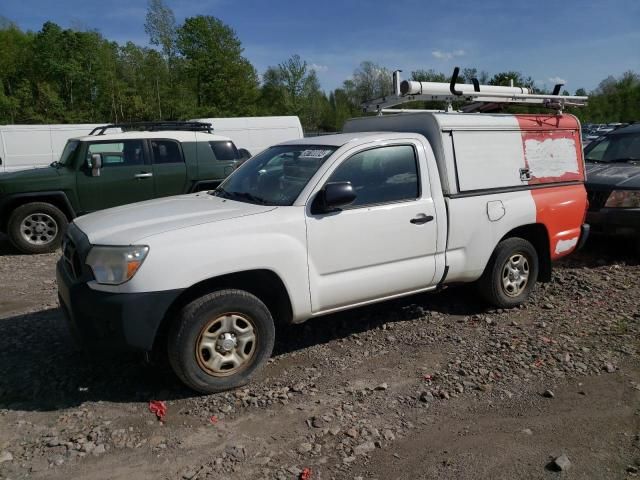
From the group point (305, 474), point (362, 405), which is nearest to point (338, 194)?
point (362, 405)

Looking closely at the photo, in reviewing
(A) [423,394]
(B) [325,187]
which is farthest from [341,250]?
(A) [423,394]

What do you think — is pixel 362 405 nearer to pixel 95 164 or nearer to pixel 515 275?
pixel 515 275

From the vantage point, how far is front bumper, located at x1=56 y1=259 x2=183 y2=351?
3270mm

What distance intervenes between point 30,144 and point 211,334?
14.2 meters

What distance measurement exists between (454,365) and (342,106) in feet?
192

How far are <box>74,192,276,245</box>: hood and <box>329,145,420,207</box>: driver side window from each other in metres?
0.72

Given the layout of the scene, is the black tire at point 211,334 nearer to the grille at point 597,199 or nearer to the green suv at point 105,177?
the grille at point 597,199

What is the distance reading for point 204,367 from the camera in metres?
3.58

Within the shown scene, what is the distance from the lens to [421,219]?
14.4ft

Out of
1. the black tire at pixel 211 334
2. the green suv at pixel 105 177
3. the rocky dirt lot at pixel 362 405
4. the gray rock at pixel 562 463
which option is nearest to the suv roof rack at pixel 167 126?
the green suv at pixel 105 177

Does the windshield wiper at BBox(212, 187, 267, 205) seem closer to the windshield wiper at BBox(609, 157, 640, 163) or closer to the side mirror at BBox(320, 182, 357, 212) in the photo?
the side mirror at BBox(320, 182, 357, 212)

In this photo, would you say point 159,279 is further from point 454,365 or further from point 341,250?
point 454,365

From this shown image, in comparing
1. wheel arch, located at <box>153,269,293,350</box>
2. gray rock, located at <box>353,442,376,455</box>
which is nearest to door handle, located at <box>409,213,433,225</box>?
wheel arch, located at <box>153,269,293,350</box>

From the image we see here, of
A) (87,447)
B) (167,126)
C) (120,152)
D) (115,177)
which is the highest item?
(167,126)
